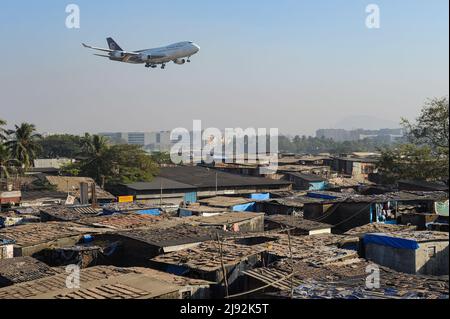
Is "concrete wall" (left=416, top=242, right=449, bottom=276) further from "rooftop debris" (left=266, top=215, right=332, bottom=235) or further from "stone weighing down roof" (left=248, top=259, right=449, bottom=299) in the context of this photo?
"rooftop debris" (left=266, top=215, right=332, bottom=235)

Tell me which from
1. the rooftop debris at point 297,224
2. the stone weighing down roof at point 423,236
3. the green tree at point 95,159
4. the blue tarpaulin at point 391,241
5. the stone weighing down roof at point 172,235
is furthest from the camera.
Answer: the green tree at point 95,159

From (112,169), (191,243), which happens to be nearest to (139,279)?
(191,243)

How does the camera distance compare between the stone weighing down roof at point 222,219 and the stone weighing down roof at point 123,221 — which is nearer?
the stone weighing down roof at point 123,221

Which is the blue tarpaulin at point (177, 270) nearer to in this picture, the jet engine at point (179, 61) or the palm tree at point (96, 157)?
the jet engine at point (179, 61)

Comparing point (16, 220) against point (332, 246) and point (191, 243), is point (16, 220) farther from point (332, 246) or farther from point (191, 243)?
point (332, 246)

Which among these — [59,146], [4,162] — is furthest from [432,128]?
[59,146]

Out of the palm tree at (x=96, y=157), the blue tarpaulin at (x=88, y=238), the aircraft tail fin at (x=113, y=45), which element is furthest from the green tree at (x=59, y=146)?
the blue tarpaulin at (x=88, y=238)

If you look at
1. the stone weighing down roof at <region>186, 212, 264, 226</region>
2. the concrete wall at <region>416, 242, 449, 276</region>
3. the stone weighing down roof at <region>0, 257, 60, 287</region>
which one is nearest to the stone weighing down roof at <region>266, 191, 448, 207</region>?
the stone weighing down roof at <region>186, 212, 264, 226</region>
